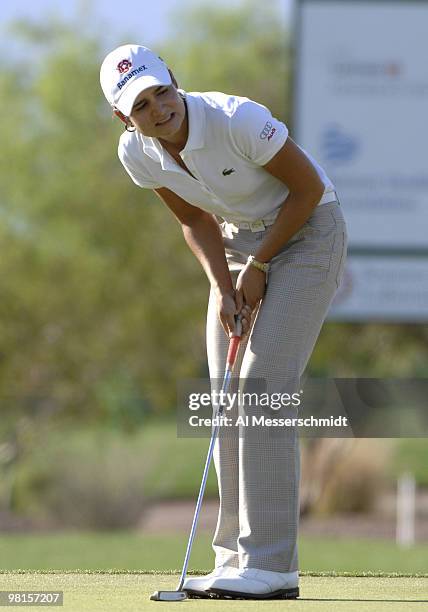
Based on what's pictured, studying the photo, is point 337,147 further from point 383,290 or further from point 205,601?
point 205,601

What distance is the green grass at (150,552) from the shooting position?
44.3 feet

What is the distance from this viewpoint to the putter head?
3943 mm

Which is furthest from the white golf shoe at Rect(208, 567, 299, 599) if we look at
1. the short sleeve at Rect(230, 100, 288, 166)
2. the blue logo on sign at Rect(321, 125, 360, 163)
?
the blue logo on sign at Rect(321, 125, 360, 163)

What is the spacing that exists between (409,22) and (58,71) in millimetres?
5374

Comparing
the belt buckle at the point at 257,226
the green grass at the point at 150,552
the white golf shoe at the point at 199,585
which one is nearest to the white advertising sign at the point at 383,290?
the green grass at the point at 150,552

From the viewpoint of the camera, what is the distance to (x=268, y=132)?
3.99 meters

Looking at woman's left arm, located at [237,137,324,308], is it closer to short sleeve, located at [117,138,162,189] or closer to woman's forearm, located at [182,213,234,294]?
woman's forearm, located at [182,213,234,294]

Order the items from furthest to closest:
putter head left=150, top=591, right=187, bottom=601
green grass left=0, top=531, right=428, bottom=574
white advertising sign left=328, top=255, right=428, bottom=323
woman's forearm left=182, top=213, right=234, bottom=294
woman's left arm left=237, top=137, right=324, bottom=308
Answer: green grass left=0, top=531, right=428, bottom=574
white advertising sign left=328, top=255, right=428, bottom=323
woman's forearm left=182, top=213, right=234, bottom=294
woman's left arm left=237, top=137, right=324, bottom=308
putter head left=150, top=591, right=187, bottom=601

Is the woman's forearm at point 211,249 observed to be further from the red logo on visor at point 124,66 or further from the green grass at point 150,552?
the green grass at point 150,552

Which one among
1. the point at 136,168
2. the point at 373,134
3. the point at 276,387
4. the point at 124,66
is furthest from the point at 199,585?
the point at 373,134

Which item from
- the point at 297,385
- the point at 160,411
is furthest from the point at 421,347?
the point at 297,385

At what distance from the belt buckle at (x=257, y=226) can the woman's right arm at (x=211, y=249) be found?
12 centimetres

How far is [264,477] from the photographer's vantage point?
160 inches

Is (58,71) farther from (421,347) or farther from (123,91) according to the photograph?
(123,91)
